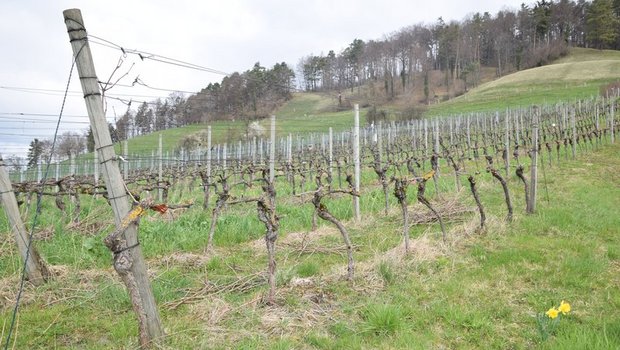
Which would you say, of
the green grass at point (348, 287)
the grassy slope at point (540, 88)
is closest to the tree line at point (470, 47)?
the grassy slope at point (540, 88)

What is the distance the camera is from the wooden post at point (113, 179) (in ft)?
10.4

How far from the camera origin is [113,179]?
327cm

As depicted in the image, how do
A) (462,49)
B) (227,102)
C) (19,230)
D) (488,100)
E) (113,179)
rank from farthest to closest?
(462,49), (488,100), (227,102), (19,230), (113,179)

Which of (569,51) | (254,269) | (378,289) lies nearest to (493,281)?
(378,289)

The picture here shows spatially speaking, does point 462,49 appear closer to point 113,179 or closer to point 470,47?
point 470,47

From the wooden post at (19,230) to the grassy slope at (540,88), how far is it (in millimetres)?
43669

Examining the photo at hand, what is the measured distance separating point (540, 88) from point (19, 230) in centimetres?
5588

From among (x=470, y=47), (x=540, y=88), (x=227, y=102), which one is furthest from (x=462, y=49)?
(x=227, y=102)

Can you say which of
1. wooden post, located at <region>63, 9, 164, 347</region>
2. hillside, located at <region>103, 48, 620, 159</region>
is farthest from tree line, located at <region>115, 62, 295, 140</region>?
hillside, located at <region>103, 48, 620, 159</region>

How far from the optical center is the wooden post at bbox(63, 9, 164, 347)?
316 cm

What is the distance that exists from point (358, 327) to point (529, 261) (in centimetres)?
304

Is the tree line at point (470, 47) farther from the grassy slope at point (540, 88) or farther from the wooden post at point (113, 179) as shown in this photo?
the wooden post at point (113, 179)

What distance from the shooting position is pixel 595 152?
17.2 metres

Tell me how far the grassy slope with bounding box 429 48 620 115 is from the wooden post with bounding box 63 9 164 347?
43905 mm
